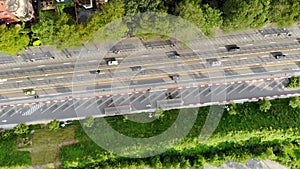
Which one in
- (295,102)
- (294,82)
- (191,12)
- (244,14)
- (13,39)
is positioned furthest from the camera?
(294,82)

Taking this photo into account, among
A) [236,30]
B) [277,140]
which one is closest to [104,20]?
[236,30]

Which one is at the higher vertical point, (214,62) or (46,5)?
(46,5)

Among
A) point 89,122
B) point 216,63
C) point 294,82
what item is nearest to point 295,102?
point 294,82

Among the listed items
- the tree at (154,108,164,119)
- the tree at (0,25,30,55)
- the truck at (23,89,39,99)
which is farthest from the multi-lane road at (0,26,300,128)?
the tree at (0,25,30,55)

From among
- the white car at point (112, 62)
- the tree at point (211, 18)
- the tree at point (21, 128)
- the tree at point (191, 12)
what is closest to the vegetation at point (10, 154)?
the tree at point (21, 128)

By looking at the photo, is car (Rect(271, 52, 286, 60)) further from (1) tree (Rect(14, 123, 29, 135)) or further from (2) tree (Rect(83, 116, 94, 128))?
(1) tree (Rect(14, 123, 29, 135))

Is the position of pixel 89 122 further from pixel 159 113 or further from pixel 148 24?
pixel 148 24

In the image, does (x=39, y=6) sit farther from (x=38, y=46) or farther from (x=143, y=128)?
(x=143, y=128)
